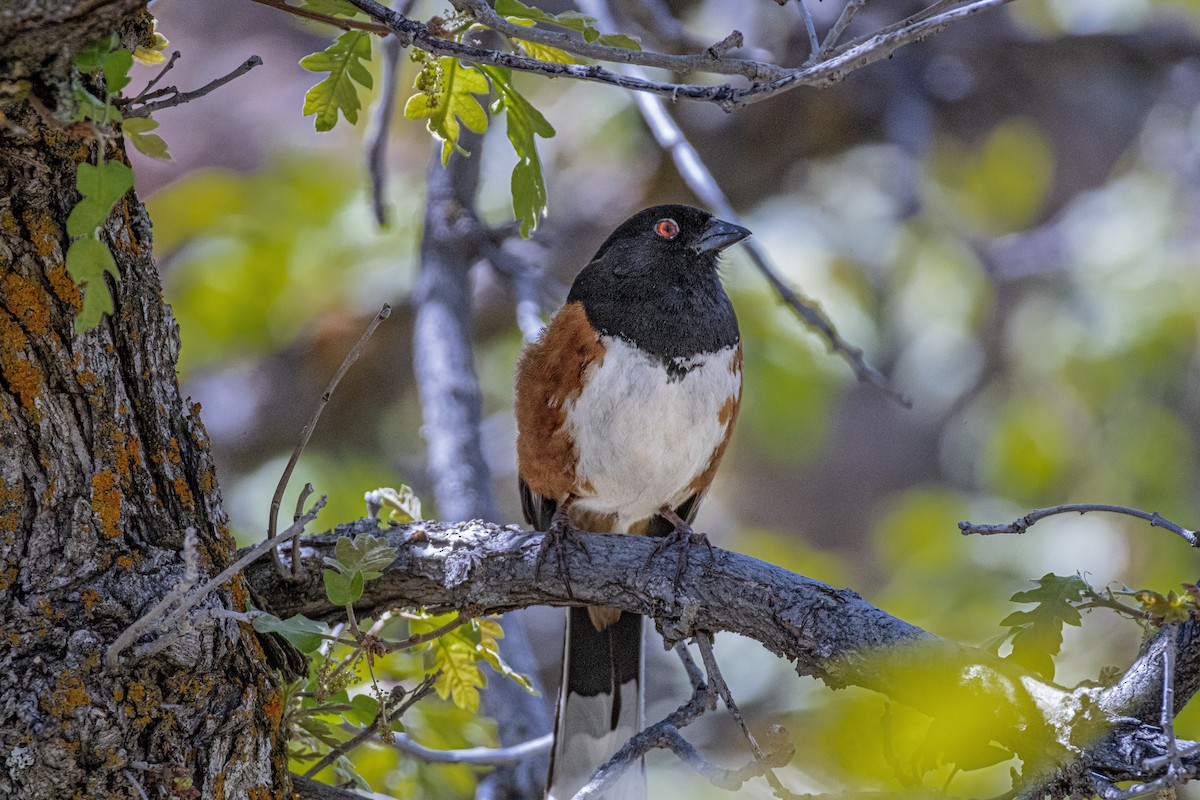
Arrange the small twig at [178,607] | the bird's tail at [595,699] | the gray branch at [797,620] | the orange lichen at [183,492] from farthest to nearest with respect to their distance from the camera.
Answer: the bird's tail at [595,699]
the orange lichen at [183,492]
the gray branch at [797,620]
the small twig at [178,607]

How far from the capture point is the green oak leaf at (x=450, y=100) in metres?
1.78

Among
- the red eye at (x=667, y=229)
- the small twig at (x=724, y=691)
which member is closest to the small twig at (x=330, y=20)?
the small twig at (x=724, y=691)

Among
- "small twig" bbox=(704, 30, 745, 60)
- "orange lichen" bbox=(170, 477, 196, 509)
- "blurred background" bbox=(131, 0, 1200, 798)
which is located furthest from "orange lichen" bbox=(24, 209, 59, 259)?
"blurred background" bbox=(131, 0, 1200, 798)

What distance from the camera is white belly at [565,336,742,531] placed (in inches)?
99.2

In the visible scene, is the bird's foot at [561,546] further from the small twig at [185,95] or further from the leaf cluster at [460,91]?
the small twig at [185,95]

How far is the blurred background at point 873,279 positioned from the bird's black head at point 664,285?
0.63 meters

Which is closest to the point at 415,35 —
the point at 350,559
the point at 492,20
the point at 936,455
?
the point at 492,20

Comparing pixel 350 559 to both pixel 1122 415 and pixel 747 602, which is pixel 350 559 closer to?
pixel 747 602

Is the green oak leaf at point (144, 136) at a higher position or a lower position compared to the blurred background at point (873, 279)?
lower

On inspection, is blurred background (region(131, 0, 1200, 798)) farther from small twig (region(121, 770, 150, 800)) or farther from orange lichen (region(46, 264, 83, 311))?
small twig (region(121, 770, 150, 800))

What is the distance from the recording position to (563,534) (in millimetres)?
2035

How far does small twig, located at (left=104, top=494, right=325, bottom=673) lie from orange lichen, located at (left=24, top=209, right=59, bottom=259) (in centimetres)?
48

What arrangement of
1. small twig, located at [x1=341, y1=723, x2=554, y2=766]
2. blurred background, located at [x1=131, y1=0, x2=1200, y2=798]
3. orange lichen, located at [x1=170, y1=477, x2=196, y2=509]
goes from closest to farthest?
orange lichen, located at [x1=170, y1=477, x2=196, y2=509] < small twig, located at [x1=341, y1=723, x2=554, y2=766] < blurred background, located at [x1=131, y1=0, x2=1200, y2=798]

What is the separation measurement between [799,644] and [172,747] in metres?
0.91
